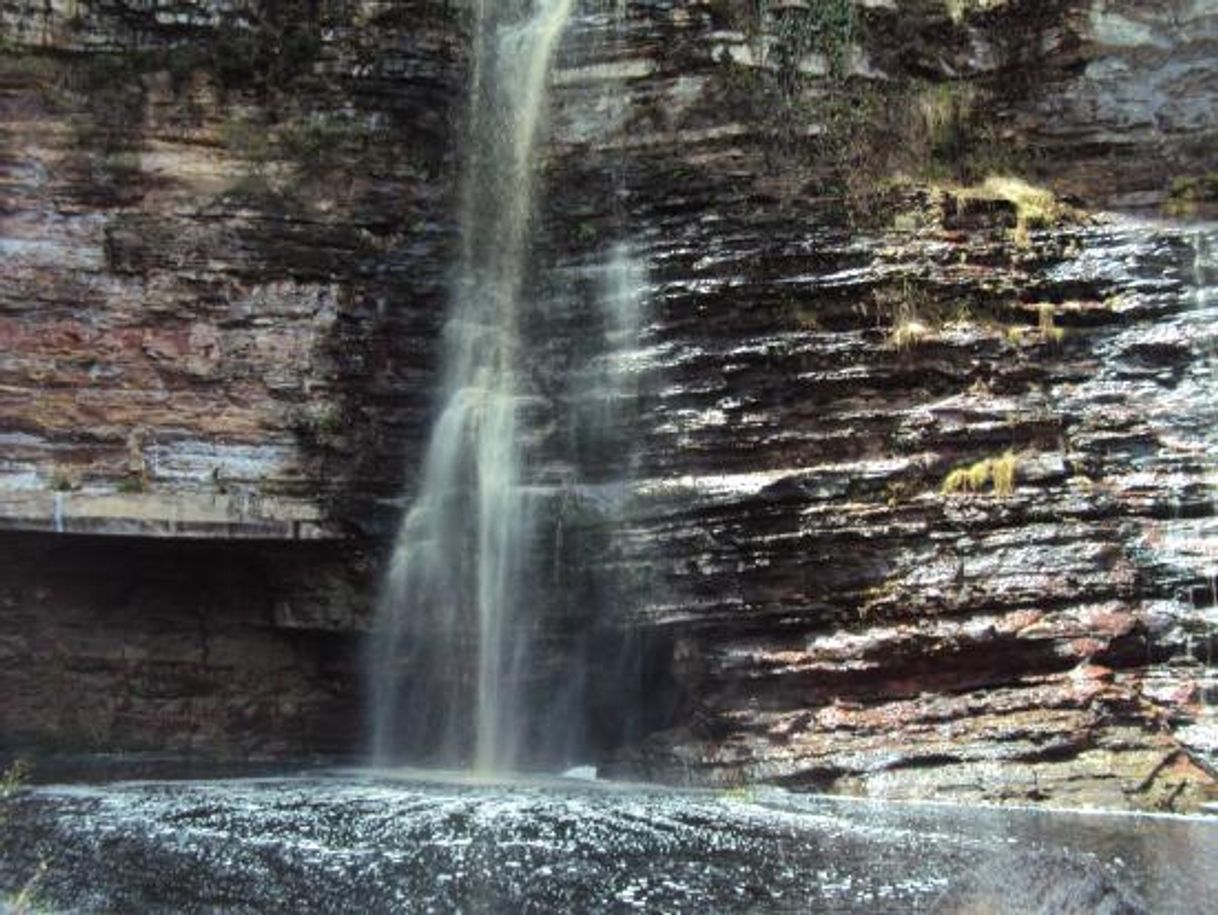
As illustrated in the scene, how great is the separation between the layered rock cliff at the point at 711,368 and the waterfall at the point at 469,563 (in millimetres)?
405

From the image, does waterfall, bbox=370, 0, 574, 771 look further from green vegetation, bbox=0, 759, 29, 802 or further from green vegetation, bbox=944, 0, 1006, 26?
green vegetation, bbox=944, 0, 1006, 26

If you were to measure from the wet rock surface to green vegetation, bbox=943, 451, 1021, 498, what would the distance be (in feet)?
10.7

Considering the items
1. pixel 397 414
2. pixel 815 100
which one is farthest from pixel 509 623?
pixel 815 100

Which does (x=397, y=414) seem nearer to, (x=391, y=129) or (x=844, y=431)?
(x=391, y=129)

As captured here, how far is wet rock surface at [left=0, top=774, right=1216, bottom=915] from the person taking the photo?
21.2ft

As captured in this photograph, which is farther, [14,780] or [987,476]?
[987,476]

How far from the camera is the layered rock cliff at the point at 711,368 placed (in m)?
11.3

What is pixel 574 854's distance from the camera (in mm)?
7535

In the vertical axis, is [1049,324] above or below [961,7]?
below

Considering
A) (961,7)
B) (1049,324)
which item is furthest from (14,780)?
(961,7)

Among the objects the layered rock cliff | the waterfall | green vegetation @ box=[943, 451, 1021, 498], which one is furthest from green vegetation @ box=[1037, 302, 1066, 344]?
the waterfall

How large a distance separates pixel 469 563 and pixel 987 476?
5.45 m

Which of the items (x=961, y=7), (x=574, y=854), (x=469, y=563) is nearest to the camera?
(x=574, y=854)

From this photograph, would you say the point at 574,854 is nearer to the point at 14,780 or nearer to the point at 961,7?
the point at 14,780
